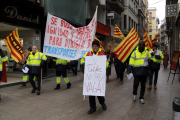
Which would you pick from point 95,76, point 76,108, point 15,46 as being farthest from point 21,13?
point 95,76

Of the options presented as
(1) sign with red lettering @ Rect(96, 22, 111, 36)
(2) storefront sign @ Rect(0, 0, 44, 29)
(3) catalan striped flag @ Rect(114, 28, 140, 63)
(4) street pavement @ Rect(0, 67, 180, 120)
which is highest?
(1) sign with red lettering @ Rect(96, 22, 111, 36)

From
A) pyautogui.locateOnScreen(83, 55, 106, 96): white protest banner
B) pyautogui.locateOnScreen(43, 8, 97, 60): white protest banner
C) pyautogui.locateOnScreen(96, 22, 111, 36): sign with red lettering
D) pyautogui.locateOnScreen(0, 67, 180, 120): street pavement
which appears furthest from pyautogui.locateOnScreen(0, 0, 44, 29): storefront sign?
pyautogui.locateOnScreen(96, 22, 111, 36): sign with red lettering

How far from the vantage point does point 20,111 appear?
15.5 feet

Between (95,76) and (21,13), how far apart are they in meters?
6.68

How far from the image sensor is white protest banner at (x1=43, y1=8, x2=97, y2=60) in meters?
6.12

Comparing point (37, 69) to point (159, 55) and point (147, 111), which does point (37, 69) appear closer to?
point (147, 111)

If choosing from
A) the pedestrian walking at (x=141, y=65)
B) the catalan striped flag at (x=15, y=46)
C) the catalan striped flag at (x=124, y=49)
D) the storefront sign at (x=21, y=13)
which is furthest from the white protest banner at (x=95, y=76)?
the storefront sign at (x=21, y=13)

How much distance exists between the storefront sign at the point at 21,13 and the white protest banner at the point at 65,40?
11.3 feet

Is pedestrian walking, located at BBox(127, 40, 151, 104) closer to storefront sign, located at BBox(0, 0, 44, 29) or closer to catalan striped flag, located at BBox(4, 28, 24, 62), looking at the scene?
catalan striped flag, located at BBox(4, 28, 24, 62)

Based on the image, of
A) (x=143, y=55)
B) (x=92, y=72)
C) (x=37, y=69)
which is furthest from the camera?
(x=37, y=69)

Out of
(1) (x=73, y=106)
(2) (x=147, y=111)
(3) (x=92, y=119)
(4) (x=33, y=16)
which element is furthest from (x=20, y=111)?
(4) (x=33, y=16)

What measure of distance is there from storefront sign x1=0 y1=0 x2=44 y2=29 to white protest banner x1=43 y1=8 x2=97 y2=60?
3.43 m

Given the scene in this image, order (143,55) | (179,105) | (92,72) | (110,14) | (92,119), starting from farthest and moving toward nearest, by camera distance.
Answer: (110,14)
(143,55)
(92,72)
(92,119)
(179,105)

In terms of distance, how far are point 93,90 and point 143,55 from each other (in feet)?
7.29
